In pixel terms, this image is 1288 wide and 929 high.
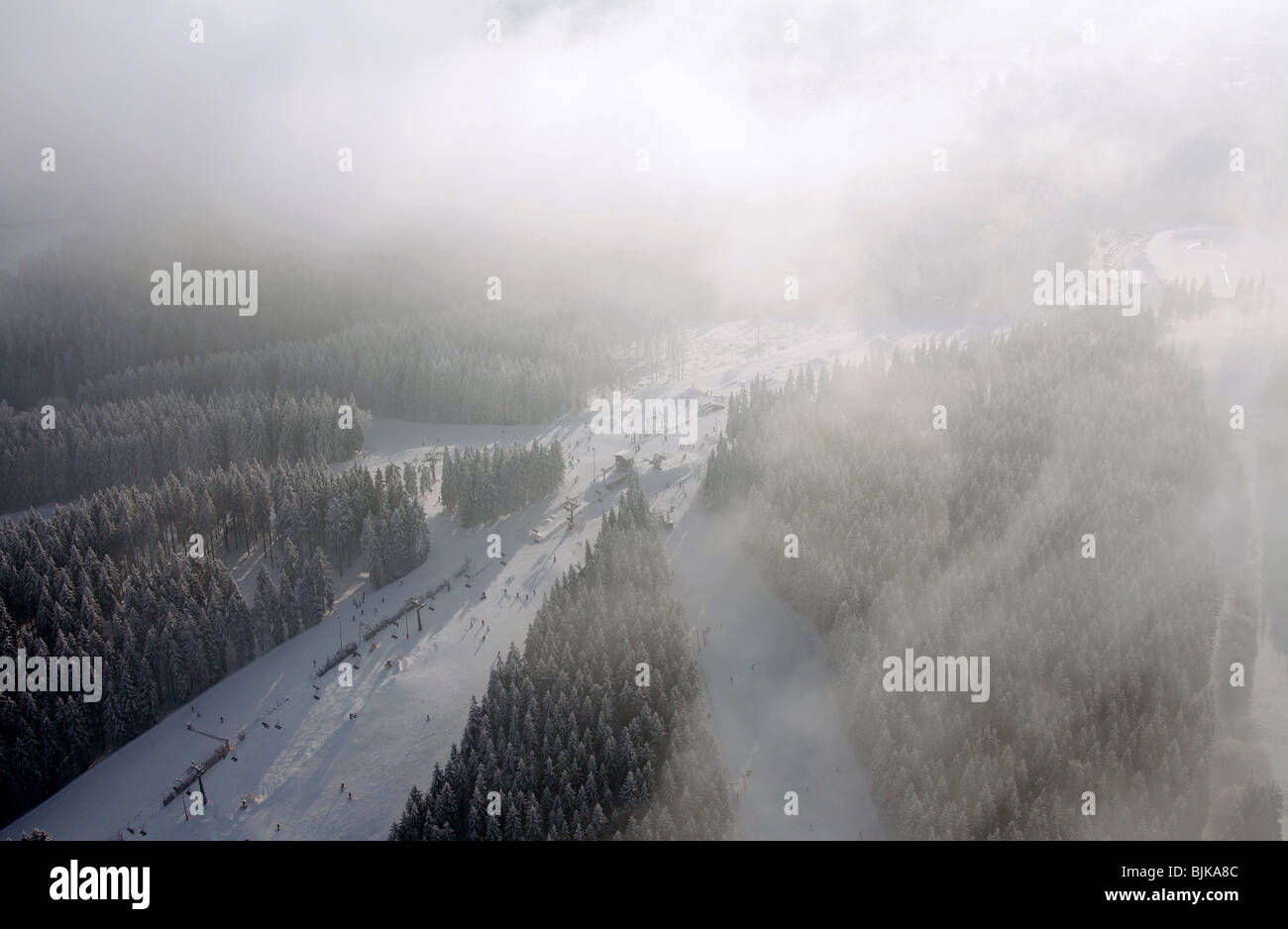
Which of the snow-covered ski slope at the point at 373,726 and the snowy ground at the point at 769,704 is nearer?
the snowy ground at the point at 769,704

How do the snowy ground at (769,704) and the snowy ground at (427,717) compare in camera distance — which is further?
the snowy ground at (427,717)

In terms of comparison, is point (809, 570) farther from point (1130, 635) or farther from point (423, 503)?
point (423, 503)

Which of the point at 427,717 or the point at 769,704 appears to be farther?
the point at 769,704

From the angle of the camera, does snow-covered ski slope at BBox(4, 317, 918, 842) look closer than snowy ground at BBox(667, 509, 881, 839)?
No

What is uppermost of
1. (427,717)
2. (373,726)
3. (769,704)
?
(769,704)

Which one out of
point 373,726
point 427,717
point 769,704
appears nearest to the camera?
point 373,726

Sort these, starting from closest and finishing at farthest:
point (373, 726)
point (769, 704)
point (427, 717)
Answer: point (373, 726), point (427, 717), point (769, 704)

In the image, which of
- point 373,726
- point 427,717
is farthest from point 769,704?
point 373,726

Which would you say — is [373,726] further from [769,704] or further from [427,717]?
[769,704]
